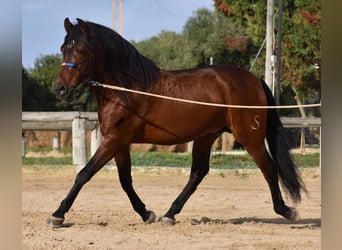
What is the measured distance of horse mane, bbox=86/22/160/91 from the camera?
5008 millimetres

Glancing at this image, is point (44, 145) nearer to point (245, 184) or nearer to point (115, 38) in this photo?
point (245, 184)

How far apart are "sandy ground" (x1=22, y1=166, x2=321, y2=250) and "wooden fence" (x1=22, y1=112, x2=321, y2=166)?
51 cm

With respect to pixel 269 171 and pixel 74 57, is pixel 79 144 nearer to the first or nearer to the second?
pixel 74 57

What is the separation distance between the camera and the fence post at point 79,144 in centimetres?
929

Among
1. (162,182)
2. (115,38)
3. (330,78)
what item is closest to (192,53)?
(162,182)

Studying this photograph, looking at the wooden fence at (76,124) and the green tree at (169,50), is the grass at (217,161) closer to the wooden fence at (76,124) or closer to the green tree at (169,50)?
the wooden fence at (76,124)

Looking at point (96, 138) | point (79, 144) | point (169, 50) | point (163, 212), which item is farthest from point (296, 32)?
point (169, 50)

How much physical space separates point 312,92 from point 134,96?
11.4 metres

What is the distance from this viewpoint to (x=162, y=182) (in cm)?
905

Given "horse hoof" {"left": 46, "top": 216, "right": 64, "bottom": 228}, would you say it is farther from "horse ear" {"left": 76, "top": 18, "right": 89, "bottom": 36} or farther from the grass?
the grass

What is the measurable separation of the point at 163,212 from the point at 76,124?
366cm

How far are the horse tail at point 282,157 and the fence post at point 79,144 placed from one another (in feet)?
15.0

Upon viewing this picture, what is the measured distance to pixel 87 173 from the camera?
4.86 m

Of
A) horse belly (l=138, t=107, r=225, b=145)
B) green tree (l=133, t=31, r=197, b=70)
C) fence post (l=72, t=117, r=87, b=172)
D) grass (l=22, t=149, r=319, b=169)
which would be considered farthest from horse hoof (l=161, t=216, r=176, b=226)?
green tree (l=133, t=31, r=197, b=70)
